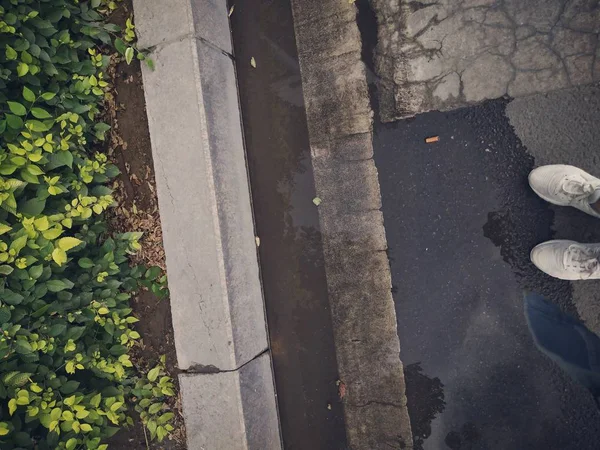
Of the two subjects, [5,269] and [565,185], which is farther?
[565,185]

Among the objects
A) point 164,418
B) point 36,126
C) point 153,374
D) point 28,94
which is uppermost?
point 28,94

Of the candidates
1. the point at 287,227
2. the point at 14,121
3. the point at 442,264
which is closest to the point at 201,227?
the point at 287,227

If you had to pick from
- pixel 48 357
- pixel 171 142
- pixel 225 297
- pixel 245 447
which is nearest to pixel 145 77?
pixel 171 142

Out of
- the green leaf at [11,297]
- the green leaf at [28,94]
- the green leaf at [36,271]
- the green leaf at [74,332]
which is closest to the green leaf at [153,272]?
the green leaf at [74,332]

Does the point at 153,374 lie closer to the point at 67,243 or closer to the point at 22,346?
the point at 22,346

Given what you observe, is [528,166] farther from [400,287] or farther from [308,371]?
[308,371]

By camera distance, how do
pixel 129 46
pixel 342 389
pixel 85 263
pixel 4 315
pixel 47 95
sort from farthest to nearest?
pixel 342 389, pixel 129 46, pixel 85 263, pixel 47 95, pixel 4 315
